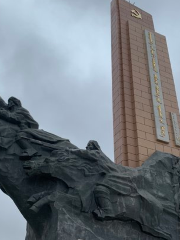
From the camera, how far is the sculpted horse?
307 inches

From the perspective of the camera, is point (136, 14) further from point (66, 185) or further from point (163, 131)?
point (66, 185)

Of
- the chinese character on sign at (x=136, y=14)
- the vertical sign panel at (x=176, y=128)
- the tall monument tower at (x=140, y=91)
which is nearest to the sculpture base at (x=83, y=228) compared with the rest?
the tall monument tower at (x=140, y=91)

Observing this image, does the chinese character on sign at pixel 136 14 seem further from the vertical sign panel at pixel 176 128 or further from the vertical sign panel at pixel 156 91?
the vertical sign panel at pixel 176 128

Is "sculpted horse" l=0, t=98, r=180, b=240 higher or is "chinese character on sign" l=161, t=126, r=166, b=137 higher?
"chinese character on sign" l=161, t=126, r=166, b=137

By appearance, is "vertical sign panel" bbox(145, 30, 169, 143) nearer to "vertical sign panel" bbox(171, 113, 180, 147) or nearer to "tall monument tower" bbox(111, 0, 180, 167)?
"tall monument tower" bbox(111, 0, 180, 167)

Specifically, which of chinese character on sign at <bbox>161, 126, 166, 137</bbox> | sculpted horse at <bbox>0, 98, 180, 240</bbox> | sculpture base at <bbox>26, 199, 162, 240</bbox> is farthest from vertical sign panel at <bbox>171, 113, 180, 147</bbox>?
sculpture base at <bbox>26, 199, 162, 240</bbox>

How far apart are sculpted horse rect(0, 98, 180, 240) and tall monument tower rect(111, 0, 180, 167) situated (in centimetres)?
234

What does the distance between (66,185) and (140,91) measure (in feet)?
18.9

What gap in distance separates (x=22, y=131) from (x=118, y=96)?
16.0 feet

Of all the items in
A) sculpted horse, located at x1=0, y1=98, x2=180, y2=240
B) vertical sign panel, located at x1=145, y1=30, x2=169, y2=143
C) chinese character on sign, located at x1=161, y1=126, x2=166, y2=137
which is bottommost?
sculpted horse, located at x1=0, y1=98, x2=180, y2=240

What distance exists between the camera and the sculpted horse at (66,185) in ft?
25.6

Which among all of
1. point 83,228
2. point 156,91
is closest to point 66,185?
point 83,228

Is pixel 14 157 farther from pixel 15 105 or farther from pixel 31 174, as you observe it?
pixel 15 105

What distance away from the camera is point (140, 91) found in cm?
1261
